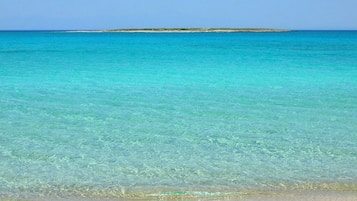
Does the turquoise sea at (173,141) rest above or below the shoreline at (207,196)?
below

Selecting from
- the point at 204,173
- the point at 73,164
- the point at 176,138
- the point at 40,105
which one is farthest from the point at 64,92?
the point at 204,173

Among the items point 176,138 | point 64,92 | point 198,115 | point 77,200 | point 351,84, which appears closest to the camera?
point 77,200

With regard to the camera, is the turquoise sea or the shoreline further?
the turquoise sea

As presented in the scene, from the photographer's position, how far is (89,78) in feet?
66.4

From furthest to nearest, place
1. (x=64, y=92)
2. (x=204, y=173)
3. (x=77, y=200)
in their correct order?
1. (x=64, y=92)
2. (x=204, y=173)
3. (x=77, y=200)

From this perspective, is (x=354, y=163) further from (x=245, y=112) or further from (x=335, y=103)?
(x=335, y=103)

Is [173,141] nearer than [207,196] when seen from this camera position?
No

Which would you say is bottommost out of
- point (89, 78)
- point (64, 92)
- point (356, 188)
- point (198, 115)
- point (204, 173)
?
point (89, 78)

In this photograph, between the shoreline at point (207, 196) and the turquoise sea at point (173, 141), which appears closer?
the shoreline at point (207, 196)

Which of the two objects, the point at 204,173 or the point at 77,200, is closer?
the point at 77,200

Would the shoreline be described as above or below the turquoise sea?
above

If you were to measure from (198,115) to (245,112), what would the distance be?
41.4 inches

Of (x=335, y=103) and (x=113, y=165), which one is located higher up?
(x=113, y=165)

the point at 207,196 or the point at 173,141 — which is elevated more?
the point at 207,196
